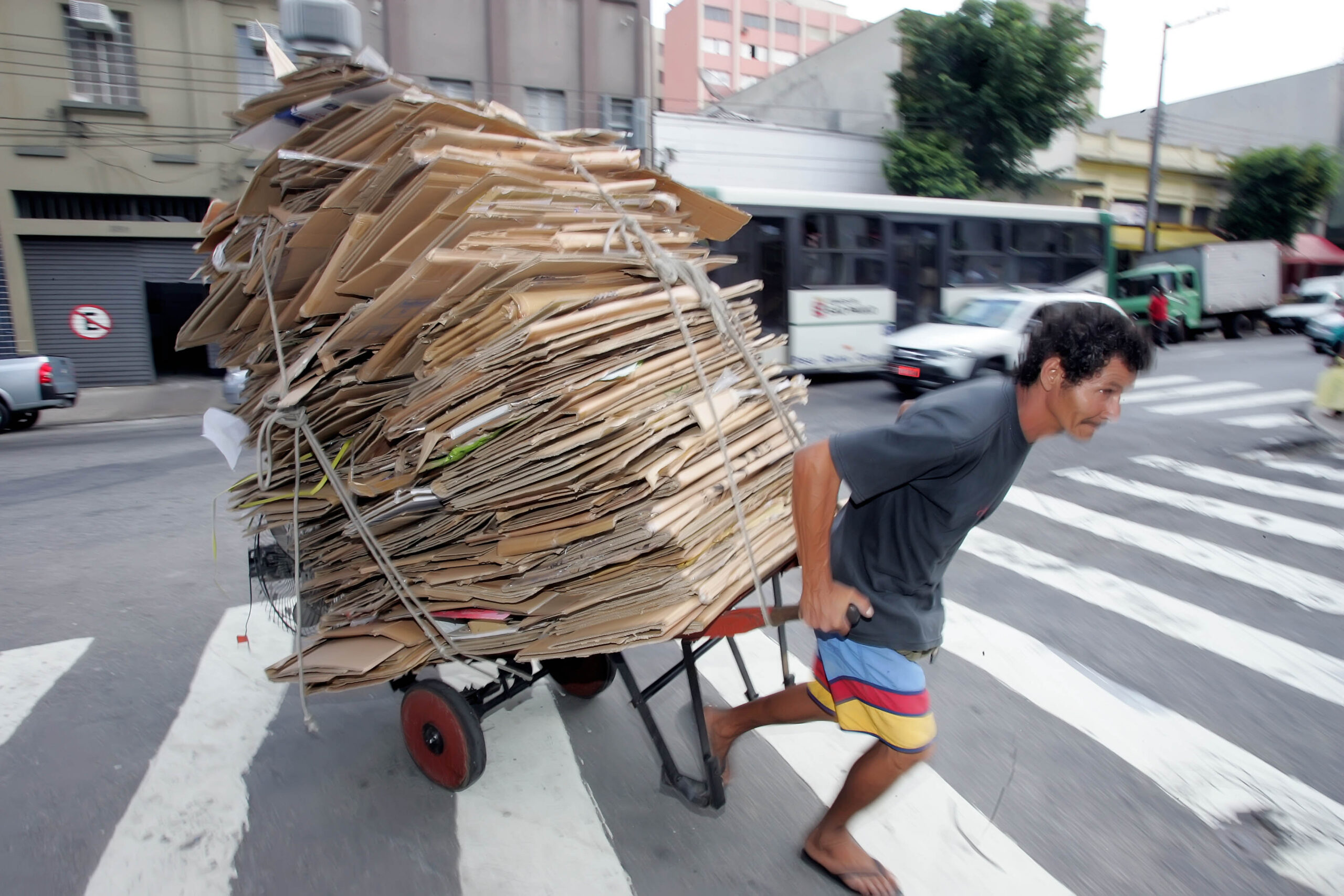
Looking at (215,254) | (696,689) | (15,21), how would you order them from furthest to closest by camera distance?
(15,21) → (215,254) → (696,689)

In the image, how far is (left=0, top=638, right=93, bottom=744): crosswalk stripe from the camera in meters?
3.58

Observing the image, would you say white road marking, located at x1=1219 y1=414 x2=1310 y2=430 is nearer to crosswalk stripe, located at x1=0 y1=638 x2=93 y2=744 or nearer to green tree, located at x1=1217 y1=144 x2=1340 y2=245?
crosswalk stripe, located at x1=0 y1=638 x2=93 y2=744

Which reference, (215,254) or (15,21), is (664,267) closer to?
(215,254)

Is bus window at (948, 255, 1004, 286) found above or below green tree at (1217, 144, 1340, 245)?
below

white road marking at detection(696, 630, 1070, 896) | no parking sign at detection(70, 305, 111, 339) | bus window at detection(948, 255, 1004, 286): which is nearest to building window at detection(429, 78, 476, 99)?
no parking sign at detection(70, 305, 111, 339)

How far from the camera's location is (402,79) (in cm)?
272

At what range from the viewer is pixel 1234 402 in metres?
11.5

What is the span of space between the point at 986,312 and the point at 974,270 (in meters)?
2.79

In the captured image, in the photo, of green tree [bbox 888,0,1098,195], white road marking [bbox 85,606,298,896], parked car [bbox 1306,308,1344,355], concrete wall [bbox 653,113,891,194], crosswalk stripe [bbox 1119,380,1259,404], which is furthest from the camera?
green tree [bbox 888,0,1098,195]

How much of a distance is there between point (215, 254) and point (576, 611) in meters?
2.08

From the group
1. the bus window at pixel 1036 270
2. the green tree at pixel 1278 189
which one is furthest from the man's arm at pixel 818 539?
the green tree at pixel 1278 189

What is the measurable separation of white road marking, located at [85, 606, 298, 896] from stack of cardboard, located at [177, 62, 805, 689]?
565mm

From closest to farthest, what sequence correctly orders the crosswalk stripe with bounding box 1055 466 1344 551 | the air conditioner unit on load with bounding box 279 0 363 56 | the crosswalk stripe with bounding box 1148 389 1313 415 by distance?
1. the air conditioner unit on load with bounding box 279 0 363 56
2. the crosswalk stripe with bounding box 1055 466 1344 551
3. the crosswalk stripe with bounding box 1148 389 1313 415

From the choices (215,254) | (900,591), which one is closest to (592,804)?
(900,591)
